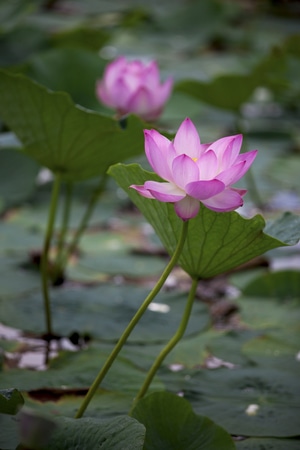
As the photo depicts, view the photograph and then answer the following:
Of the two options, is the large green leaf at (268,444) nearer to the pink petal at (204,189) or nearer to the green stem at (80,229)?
the pink petal at (204,189)

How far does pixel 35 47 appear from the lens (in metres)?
2.70

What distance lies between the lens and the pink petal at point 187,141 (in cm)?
98

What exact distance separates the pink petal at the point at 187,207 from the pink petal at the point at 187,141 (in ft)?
0.24

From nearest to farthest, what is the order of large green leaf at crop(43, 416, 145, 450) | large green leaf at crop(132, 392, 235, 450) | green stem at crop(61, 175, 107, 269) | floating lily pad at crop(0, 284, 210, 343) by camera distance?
large green leaf at crop(43, 416, 145, 450), large green leaf at crop(132, 392, 235, 450), floating lily pad at crop(0, 284, 210, 343), green stem at crop(61, 175, 107, 269)

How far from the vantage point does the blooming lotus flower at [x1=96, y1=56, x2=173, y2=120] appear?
1589 mm

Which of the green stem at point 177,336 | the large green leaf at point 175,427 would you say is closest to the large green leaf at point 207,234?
the green stem at point 177,336

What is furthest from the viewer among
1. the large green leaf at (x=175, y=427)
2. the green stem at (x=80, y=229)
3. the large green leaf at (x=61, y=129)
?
the green stem at (x=80, y=229)

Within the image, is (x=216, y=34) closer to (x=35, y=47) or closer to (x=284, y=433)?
(x=35, y=47)

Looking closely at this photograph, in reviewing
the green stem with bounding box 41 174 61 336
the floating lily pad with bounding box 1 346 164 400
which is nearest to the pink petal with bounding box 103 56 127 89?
the green stem with bounding box 41 174 61 336

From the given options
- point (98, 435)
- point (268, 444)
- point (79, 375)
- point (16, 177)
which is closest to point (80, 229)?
point (16, 177)

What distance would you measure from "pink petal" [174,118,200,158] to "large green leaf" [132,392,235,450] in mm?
315

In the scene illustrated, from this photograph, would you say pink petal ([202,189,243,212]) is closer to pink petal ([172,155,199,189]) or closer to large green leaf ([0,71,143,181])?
pink petal ([172,155,199,189])

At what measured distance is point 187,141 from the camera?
3.21 feet

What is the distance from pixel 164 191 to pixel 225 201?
0.25 feet
